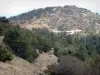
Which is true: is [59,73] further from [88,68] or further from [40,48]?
[40,48]

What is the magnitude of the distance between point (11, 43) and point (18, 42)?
3.30 ft

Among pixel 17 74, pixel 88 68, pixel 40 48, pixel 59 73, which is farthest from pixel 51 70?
pixel 40 48

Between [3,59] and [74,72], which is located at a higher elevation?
[3,59]

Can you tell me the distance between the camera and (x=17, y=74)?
87.4ft

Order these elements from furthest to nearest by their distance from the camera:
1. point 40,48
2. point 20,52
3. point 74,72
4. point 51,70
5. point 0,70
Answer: point 40,48, point 20,52, point 51,70, point 74,72, point 0,70

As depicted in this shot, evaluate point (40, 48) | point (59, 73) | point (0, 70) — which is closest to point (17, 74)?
point (0, 70)

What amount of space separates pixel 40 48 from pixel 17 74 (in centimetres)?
3081

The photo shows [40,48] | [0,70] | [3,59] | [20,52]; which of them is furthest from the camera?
[40,48]

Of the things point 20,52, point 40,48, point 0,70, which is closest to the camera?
point 0,70

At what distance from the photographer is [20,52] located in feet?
133

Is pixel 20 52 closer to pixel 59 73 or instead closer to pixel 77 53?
pixel 59 73

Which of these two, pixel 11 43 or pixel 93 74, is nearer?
pixel 93 74

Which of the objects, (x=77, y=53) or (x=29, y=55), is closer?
(x=29, y=55)

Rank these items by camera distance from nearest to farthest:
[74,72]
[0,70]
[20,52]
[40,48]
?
[0,70], [74,72], [20,52], [40,48]
